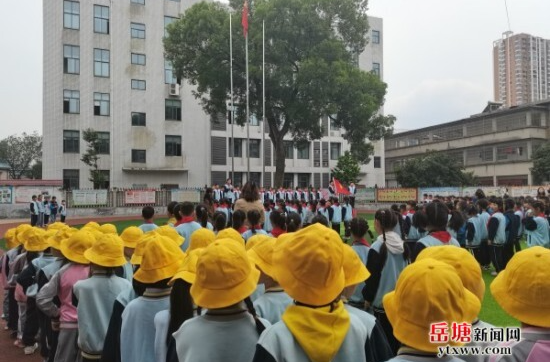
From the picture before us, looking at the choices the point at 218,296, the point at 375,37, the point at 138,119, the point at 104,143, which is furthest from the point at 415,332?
the point at 375,37

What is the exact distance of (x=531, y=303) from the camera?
1.97 meters

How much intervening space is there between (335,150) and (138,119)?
61.6 ft

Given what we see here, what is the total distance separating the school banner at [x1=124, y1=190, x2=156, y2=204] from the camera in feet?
90.1

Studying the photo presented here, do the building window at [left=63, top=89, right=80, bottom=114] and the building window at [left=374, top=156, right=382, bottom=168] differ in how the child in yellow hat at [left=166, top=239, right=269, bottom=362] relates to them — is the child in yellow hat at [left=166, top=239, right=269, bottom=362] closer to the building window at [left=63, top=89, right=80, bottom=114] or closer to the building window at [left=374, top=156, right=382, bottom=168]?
the building window at [left=63, top=89, right=80, bottom=114]

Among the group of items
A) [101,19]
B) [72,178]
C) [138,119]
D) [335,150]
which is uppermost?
[101,19]

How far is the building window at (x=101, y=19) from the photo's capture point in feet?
111

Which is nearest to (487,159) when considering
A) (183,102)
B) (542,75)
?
(542,75)

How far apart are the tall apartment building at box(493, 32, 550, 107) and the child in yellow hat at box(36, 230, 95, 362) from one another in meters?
55.8

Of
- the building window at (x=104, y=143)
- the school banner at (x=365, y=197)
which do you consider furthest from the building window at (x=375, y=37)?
the building window at (x=104, y=143)

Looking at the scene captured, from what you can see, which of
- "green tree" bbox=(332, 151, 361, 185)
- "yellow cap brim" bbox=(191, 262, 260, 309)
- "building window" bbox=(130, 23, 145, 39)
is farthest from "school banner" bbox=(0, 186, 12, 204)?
"yellow cap brim" bbox=(191, 262, 260, 309)

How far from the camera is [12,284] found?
5.70 meters

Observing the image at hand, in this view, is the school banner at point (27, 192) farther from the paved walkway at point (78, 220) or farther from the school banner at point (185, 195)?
the school banner at point (185, 195)

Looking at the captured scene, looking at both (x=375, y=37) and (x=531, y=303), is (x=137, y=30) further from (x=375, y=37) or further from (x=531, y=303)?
(x=531, y=303)

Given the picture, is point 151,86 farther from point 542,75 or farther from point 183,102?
point 542,75
